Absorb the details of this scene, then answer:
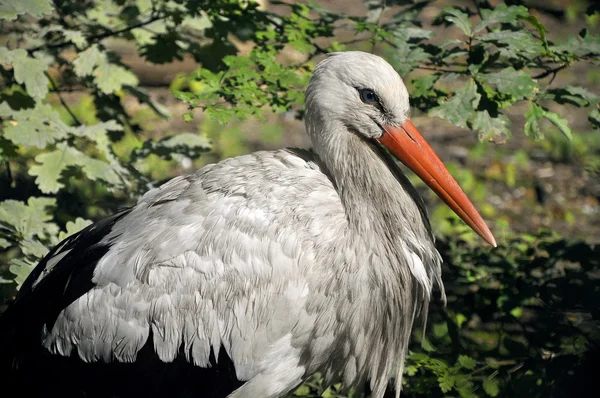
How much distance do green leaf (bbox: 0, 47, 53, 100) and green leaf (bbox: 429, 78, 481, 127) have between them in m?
1.66

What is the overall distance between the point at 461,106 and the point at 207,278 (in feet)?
3.32

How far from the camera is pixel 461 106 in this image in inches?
99.8

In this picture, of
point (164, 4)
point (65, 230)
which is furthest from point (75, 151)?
point (164, 4)

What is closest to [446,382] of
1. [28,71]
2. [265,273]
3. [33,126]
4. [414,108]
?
[265,273]

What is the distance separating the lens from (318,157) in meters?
2.78

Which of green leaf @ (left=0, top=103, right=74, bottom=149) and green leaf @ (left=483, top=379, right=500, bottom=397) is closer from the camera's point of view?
green leaf @ (left=483, top=379, right=500, bottom=397)

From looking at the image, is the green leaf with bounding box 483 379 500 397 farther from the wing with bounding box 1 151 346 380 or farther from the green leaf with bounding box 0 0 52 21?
the green leaf with bounding box 0 0 52 21

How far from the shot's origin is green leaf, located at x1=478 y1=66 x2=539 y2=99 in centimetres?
249

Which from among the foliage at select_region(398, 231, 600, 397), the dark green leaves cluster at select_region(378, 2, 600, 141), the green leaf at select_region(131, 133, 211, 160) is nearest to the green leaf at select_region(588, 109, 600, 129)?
the dark green leaves cluster at select_region(378, 2, 600, 141)

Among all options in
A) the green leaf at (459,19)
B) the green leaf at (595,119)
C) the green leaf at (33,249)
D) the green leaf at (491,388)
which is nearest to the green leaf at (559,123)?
the green leaf at (595,119)

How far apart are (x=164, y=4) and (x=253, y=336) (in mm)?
1732

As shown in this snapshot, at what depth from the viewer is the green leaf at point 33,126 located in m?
3.16

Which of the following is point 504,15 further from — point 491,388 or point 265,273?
point 491,388

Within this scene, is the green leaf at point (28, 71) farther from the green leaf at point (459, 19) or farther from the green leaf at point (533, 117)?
the green leaf at point (533, 117)
